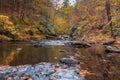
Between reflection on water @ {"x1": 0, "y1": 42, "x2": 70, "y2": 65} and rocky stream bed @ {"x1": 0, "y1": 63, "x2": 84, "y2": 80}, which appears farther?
reflection on water @ {"x1": 0, "y1": 42, "x2": 70, "y2": 65}

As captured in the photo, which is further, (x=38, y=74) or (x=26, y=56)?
(x=26, y=56)

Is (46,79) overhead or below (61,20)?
below

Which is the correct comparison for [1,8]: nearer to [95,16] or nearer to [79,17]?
[95,16]

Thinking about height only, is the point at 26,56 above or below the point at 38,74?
above

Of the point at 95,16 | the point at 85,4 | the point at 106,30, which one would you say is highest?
the point at 85,4

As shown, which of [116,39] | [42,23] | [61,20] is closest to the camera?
[116,39]

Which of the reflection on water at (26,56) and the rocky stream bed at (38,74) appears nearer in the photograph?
the rocky stream bed at (38,74)

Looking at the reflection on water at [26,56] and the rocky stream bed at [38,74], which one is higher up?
the reflection on water at [26,56]

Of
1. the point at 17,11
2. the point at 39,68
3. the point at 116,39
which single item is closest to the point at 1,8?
the point at 17,11

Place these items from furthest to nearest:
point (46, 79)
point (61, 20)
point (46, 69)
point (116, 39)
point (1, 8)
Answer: point (61, 20), point (1, 8), point (116, 39), point (46, 69), point (46, 79)

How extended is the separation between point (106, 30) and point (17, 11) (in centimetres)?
1934

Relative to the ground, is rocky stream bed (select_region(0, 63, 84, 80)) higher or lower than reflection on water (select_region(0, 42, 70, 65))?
lower

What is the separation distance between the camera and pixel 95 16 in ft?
130

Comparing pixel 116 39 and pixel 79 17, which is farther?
pixel 79 17
